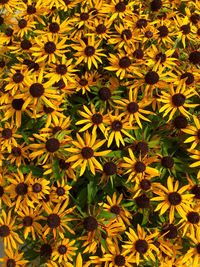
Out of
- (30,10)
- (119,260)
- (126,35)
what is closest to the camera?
(119,260)

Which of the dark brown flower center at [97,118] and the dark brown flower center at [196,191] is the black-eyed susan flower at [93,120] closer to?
the dark brown flower center at [97,118]

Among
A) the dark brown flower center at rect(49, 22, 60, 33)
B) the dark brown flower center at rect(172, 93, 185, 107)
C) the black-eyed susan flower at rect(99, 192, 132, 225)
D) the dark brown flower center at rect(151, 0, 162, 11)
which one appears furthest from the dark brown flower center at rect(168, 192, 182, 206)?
the dark brown flower center at rect(151, 0, 162, 11)

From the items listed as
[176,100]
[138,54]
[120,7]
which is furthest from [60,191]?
[120,7]

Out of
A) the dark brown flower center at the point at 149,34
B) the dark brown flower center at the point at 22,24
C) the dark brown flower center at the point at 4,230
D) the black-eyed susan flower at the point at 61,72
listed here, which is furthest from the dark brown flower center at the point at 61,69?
the dark brown flower center at the point at 4,230

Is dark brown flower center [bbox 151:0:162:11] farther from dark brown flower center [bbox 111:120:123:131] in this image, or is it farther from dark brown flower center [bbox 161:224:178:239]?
dark brown flower center [bbox 161:224:178:239]

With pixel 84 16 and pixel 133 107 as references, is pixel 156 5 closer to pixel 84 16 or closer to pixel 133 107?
pixel 84 16

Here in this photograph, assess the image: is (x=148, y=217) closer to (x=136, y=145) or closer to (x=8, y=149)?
(x=136, y=145)

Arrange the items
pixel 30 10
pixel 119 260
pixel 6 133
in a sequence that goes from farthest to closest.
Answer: pixel 30 10 → pixel 6 133 → pixel 119 260
